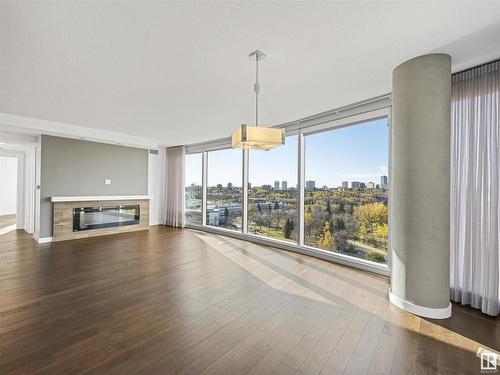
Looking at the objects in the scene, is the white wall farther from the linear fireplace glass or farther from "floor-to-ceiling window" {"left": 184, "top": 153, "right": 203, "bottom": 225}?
"floor-to-ceiling window" {"left": 184, "top": 153, "right": 203, "bottom": 225}

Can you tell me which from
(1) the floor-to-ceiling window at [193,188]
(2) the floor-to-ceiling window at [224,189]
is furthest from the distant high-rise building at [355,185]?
(1) the floor-to-ceiling window at [193,188]

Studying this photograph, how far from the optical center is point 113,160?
6.79 m

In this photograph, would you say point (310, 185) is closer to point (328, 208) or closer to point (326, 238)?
point (328, 208)

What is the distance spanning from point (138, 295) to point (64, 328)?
0.78 metres

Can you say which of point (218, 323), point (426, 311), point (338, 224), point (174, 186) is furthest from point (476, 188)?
point (174, 186)

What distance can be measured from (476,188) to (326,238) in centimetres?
236

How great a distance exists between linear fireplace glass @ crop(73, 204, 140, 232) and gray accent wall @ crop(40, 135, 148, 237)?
437mm

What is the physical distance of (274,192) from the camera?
546 cm

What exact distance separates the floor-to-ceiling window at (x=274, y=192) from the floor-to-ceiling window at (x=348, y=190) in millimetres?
336

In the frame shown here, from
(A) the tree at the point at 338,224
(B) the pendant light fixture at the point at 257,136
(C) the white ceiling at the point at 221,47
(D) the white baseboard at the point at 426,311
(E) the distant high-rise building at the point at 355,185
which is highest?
(C) the white ceiling at the point at 221,47

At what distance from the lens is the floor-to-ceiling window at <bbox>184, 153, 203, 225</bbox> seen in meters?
7.49

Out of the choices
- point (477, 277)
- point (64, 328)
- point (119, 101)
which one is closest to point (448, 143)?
point (477, 277)

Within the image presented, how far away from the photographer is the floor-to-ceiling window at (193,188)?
7488 millimetres

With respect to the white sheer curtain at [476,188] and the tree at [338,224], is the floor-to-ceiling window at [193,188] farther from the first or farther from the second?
the white sheer curtain at [476,188]
